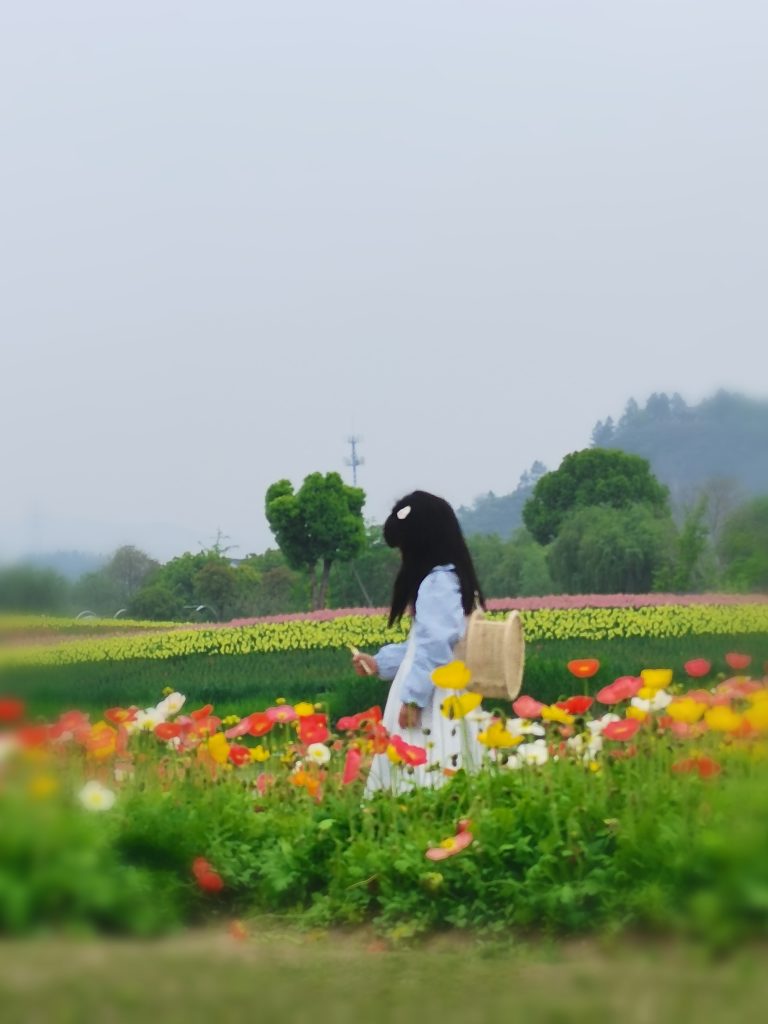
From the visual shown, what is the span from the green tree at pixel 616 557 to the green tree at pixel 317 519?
3.27 meters

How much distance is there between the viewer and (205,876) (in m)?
3.47

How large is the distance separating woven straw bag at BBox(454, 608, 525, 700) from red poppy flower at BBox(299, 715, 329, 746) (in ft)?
1.76

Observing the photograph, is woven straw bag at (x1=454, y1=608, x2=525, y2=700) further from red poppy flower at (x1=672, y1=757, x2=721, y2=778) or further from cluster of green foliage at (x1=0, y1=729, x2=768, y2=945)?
red poppy flower at (x1=672, y1=757, x2=721, y2=778)

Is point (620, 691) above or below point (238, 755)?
above

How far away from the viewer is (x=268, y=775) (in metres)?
4.35

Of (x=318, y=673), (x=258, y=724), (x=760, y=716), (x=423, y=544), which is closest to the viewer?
(x=760, y=716)

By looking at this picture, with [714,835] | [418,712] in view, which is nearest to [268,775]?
[418,712]

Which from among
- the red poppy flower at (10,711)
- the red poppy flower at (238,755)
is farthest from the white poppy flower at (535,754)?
the red poppy flower at (10,711)

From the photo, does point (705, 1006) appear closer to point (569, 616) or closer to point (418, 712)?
point (418, 712)

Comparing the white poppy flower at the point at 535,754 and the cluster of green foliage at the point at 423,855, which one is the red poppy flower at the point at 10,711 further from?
the white poppy flower at the point at 535,754

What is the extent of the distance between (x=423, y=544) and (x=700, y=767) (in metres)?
1.54

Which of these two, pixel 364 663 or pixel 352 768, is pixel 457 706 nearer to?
pixel 352 768

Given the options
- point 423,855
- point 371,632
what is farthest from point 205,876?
point 371,632

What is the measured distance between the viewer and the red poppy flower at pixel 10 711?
280cm
